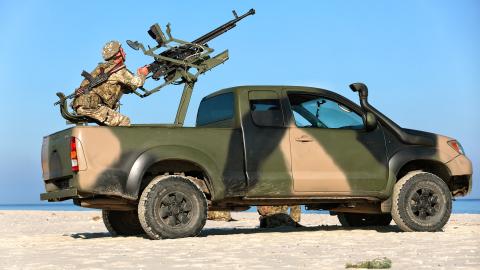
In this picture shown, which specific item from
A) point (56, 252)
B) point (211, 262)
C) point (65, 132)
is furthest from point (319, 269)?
point (65, 132)

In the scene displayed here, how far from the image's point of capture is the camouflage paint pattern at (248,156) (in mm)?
9008

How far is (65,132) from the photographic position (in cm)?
919

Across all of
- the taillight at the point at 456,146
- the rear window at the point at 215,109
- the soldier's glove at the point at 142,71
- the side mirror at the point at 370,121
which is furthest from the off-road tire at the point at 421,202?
the soldier's glove at the point at 142,71

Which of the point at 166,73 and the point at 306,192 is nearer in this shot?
the point at 306,192

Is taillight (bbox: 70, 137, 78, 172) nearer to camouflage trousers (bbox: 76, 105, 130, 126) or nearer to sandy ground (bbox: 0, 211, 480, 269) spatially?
sandy ground (bbox: 0, 211, 480, 269)

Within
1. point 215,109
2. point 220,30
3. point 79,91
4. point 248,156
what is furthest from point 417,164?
point 79,91

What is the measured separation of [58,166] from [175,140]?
1459 mm

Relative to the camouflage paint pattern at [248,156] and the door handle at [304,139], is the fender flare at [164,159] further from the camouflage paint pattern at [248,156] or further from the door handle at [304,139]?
the door handle at [304,139]

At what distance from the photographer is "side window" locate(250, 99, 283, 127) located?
9734 mm

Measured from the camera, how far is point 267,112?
983 centimetres

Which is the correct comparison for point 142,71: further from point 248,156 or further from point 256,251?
point 256,251

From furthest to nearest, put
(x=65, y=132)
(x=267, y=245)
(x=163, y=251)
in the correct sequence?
1. (x=65, y=132)
2. (x=267, y=245)
3. (x=163, y=251)

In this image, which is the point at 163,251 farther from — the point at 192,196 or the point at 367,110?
the point at 367,110

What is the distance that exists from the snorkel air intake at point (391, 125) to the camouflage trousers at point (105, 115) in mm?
3141
